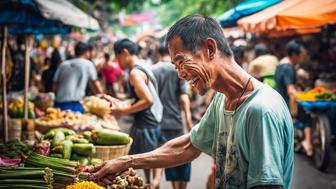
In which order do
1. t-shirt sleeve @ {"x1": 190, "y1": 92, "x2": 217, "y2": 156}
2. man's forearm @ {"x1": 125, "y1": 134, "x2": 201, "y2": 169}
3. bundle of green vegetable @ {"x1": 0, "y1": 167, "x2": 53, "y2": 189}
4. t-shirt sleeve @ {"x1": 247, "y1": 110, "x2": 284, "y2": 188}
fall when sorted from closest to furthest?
t-shirt sleeve @ {"x1": 247, "y1": 110, "x2": 284, "y2": 188}, t-shirt sleeve @ {"x1": 190, "y1": 92, "x2": 217, "y2": 156}, bundle of green vegetable @ {"x1": 0, "y1": 167, "x2": 53, "y2": 189}, man's forearm @ {"x1": 125, "y1": 134, "x2": 201, "y2": 169}

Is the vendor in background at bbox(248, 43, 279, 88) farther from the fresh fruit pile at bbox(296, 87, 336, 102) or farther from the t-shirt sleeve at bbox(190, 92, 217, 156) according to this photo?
the t-shirt sleeve at bbox(190, 92, 217, 156)

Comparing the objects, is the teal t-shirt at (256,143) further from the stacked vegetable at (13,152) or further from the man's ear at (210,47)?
the stacked vegetable at (13,152)

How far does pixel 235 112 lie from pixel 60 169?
161 centimetres

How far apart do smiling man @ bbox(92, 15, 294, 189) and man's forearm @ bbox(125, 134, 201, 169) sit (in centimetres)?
31

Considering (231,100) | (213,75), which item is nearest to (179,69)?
(213,75)

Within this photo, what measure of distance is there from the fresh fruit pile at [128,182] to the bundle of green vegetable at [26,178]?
45 cm

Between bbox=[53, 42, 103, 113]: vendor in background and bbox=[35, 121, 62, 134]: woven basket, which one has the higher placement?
bbox=[53, 42, 103, 113]: vendor in background

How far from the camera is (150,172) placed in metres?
6.68

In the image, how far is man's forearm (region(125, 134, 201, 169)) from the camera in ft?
10.1

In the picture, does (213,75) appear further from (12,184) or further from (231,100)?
(12,184)

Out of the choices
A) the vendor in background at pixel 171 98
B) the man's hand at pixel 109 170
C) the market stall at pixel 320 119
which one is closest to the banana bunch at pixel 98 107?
the vendor in background at pixel 171 98

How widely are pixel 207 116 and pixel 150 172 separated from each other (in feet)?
13.1

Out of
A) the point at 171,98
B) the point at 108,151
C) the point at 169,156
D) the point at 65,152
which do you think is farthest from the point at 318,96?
the point at 169,156

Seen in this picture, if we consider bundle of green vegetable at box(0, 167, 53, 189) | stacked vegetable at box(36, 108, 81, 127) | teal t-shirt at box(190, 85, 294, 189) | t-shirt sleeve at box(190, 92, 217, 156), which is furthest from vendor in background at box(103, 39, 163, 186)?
teal t-shirt at box(190, 85, 294, 189)
